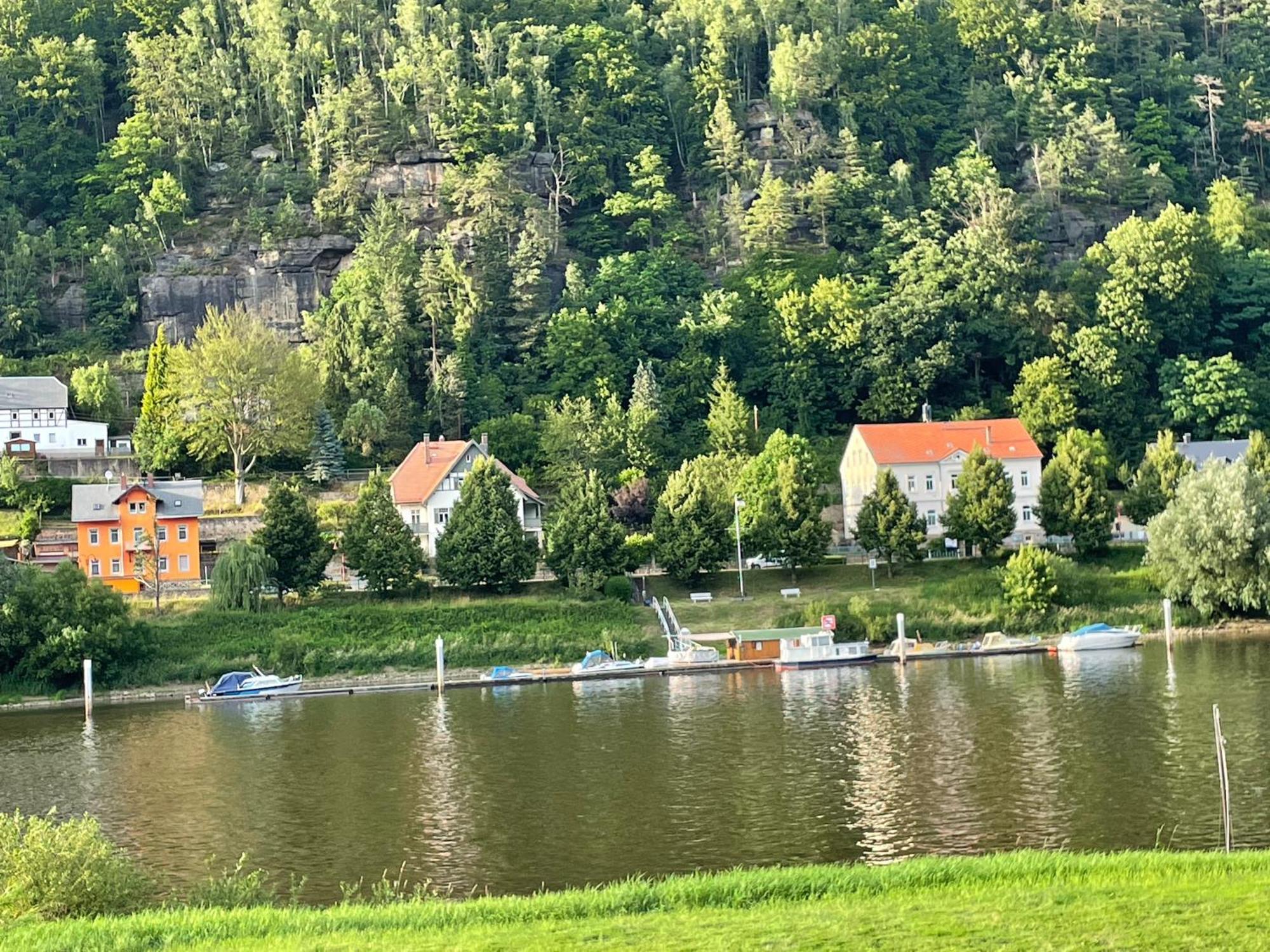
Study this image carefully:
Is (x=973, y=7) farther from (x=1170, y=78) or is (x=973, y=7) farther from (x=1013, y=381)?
(x=1013, y=381)

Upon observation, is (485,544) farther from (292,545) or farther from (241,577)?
(241,577)

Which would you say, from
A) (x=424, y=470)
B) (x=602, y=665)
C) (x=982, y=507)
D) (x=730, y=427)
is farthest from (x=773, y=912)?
(x=730, y=427)

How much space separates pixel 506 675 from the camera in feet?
188

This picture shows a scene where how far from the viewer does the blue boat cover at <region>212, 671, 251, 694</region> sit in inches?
2191

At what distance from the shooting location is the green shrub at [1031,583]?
61.5m

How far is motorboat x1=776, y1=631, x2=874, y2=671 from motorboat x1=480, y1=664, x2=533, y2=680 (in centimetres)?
926

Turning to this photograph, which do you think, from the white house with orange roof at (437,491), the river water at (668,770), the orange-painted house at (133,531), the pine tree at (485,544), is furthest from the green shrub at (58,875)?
the white house with orange roof at (437,491)

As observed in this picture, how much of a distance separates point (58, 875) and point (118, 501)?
4728 centimetres

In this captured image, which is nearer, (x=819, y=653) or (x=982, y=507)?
(x=819, y=653)

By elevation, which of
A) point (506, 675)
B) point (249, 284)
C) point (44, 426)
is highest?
point (249, 284)

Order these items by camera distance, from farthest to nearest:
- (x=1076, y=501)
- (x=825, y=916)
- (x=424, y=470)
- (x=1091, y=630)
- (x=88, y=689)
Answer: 1. (x=424, y=470)
2. (x=1076, y=501)
3. (x=1091, y=630)
4. (x=88, y=689)
5. (x=825, y=916)

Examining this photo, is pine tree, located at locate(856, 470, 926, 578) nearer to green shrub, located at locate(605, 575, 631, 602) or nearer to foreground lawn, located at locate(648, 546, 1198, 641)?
foreground lawn, located at locate(648, 546, 1198, 641)

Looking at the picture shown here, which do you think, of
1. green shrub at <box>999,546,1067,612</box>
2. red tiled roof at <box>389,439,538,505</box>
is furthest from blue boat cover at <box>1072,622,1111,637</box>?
red tiled roof at <box>389,439,538,505</box>

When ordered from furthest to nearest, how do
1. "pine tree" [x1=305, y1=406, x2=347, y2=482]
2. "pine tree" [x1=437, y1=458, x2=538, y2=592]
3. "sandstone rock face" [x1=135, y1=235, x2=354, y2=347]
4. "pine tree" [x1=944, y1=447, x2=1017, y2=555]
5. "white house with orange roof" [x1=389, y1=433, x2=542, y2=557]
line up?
1. "sandstone rock face" [x1=135, y1=235, x2=354, y2=347]
2. "pine tree" [x1=305, y1=406, x2=347, y2=482]
3. "white house with orange roof" [x1=389, y1=433, x2=542, y2=557]
4. "pine tree" [x1=944, y1=447, x2=1017, y2=555]
5. "pine tree" [x1=437, y1=458, x2=538, y2=592]
